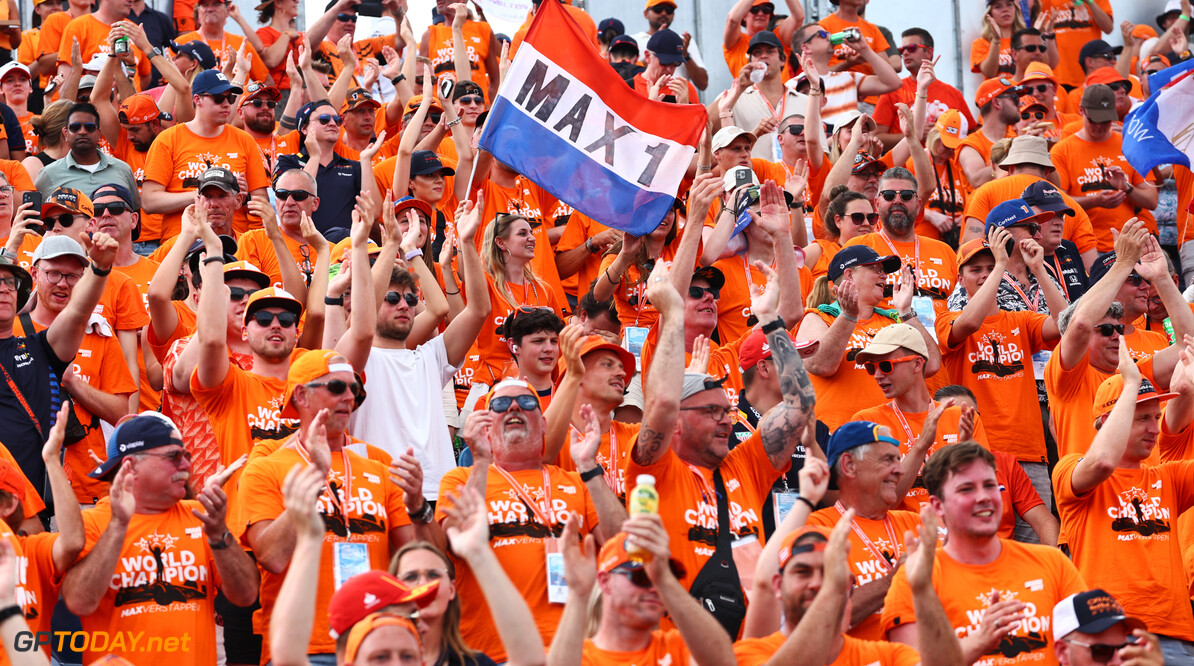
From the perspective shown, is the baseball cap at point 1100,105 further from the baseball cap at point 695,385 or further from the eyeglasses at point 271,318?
the eyeglasses at point 271,318

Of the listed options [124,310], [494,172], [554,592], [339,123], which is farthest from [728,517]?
[339,123]

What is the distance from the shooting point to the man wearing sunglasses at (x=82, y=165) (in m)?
10.5

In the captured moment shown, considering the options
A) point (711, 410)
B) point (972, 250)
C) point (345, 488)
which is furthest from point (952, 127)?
point (345, 488)

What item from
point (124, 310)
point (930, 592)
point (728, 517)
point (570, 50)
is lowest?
point (124, 310)

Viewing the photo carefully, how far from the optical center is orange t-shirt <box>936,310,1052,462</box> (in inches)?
356

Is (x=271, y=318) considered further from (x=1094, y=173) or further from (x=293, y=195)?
(x=1094, y=173)

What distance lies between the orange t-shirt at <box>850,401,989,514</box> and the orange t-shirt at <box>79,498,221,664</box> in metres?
3.42

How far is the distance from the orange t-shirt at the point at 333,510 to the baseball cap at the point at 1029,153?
266 inches

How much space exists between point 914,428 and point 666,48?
21.1ft

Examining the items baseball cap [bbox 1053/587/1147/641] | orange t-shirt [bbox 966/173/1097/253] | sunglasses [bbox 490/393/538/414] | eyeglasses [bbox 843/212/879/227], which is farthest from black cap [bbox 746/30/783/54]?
baseball cap [bbox 1053/587/1147/641]

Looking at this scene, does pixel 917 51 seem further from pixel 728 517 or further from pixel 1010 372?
pixel 728 517

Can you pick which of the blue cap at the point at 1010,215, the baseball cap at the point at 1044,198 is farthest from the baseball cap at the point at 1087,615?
the baseball cap at the point at 1044,198

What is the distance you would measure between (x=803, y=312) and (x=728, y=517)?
2.43 m

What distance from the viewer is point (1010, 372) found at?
9203 mm
